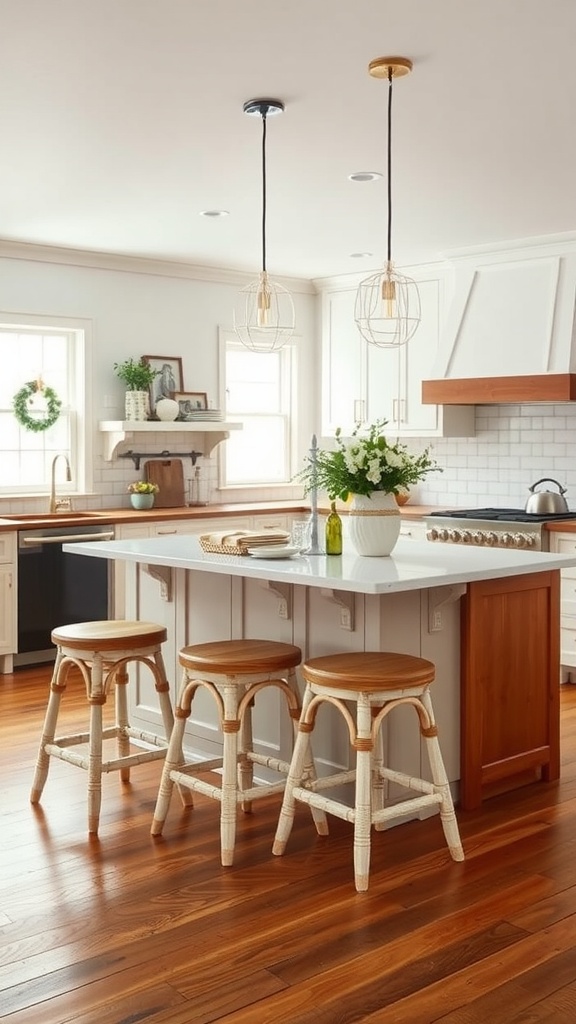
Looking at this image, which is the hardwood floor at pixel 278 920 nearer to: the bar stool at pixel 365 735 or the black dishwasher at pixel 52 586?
the bar stool at pixel 365 735

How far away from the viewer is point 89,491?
7242 millimetres

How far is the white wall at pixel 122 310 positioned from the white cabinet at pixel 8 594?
683 mm

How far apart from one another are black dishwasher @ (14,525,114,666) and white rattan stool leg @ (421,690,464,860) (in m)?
3.48

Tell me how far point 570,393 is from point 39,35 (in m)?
3.81

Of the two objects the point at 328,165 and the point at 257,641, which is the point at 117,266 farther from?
the point at 257,641

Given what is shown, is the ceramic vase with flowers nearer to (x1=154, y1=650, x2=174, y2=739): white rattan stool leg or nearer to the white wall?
(x1=154, y1=650, x2=174, y2=739): white rattan stool leg

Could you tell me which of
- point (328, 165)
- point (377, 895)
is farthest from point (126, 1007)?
point (328, 165)

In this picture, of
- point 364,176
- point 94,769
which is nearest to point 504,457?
point 364,176

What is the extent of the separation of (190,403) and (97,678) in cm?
412

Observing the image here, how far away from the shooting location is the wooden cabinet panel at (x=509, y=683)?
3916 millimetres

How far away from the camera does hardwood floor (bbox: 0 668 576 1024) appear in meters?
2.52

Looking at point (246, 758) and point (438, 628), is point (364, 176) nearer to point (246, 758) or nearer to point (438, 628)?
point (438, 628)

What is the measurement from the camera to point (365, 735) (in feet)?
10.5

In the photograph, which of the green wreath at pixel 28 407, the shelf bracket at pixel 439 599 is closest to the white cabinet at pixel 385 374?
the green wreath at pixel 28 407
